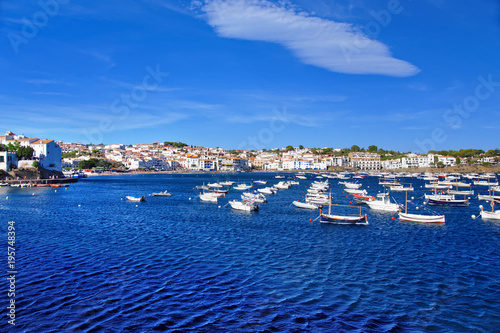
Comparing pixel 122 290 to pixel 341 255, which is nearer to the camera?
pixel 122 290

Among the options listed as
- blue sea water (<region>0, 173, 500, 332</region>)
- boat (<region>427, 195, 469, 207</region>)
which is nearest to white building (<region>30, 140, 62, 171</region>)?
blue sea water (<region>0, 173, 500, 332</region>)

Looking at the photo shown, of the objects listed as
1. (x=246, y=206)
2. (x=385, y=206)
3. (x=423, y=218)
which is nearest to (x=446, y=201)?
(x=385, y=206)

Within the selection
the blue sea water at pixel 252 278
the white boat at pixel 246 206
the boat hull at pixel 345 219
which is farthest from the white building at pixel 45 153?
the boat hull at pixel 345 219

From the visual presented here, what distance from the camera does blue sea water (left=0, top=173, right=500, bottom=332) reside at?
10.2 meters

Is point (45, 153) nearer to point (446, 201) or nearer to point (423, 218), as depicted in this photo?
point (423, 218)

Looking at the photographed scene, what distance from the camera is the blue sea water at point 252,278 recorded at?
1016cm

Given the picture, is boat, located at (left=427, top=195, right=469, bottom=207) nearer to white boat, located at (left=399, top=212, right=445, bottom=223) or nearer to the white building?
white boat, located at (left=399, top=212, right=445, bottom=223)

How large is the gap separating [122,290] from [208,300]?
324 centimetres

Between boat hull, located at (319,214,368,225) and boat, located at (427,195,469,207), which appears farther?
boat, located at (427,195,469,207)

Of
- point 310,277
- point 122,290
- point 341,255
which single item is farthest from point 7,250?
point 341,255

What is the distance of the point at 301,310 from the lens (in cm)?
1088

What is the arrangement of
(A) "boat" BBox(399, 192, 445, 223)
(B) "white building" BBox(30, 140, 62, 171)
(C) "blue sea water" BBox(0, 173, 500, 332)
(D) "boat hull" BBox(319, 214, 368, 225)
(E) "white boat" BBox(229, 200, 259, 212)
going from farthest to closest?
(B) "white building" BBox(30, 140, 62, 171) < (E) "white boat" BBox(229, 200, 259, 212) < (A) "boat" BBox(399, 192, 445, 223) < (D) "boat hull" BBox(319, 214, 368, 225) < (C) "blue sea water" BBox(0, 173, 500, 332)

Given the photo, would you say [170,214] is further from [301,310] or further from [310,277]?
[301,310]

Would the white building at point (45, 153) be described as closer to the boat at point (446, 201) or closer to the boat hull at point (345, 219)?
the boat hull at point (345, 219)
